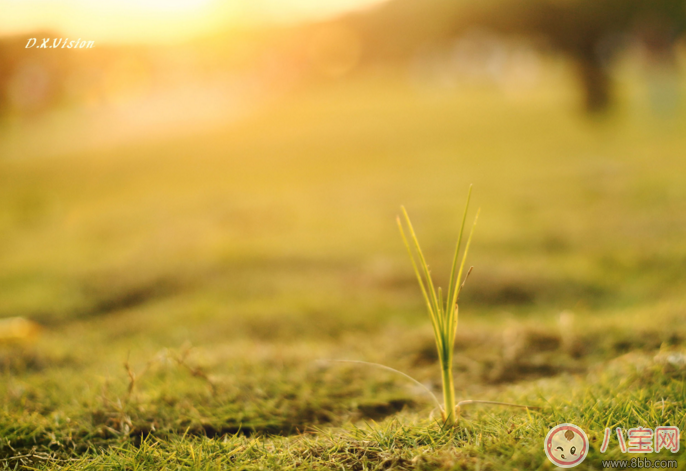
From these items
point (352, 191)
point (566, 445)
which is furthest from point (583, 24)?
point (566, 445)

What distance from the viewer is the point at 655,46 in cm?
1202

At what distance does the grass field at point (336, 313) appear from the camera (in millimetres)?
1515

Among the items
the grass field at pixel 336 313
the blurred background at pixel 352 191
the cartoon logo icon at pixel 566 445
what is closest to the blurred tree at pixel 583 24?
the blurred background at pixel 352 191

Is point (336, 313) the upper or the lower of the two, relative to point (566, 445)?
upper

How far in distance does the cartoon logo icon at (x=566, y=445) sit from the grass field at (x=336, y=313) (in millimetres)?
33

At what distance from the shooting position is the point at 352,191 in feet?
26.7

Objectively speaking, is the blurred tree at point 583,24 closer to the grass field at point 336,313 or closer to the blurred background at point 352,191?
the blurred background at point 352,191

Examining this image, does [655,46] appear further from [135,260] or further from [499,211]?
[135,260]

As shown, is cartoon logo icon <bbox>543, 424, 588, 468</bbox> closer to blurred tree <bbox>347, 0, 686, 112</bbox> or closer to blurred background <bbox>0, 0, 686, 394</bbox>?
blurred background <bbox>0, 0, 686, 394</bbox>

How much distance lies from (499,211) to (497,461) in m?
5.07

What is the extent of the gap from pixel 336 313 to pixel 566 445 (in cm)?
224

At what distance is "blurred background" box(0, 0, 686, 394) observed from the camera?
11.3 feet

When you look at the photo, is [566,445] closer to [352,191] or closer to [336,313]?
[336,313]

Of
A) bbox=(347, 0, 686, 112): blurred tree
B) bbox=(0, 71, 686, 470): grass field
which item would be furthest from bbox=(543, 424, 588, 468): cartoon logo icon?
bbox=(347, 0, 686, 112): blurred tree
